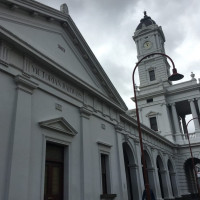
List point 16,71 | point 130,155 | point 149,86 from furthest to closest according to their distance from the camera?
point 149,86 < point 130,155 < point 16,71

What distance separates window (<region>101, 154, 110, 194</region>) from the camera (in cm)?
1323

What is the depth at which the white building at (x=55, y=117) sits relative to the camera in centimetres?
840

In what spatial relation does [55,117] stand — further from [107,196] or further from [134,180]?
[134,180]

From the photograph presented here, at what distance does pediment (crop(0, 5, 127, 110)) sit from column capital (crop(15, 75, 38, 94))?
3.96 ft

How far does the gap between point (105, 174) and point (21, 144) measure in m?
6.73

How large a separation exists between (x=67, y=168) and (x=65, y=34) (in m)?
7.26

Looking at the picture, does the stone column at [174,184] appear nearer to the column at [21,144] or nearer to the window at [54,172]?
the window at [54,172]

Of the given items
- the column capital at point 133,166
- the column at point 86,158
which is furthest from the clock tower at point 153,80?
the column at point 86,158

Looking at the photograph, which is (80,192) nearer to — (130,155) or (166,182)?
(130,155)

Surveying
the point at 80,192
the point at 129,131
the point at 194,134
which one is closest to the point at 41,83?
the point at 80,192

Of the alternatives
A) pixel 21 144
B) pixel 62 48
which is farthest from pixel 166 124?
pixel 21 144

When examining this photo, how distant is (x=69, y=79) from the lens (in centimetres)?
1190

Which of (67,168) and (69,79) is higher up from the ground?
(69,79)

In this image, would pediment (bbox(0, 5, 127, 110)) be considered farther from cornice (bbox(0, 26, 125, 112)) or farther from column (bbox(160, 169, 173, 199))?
column (bbox(160, 169, 173, 199))
